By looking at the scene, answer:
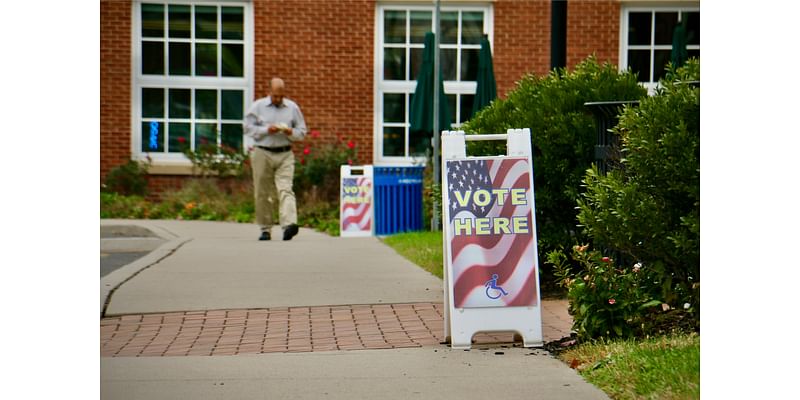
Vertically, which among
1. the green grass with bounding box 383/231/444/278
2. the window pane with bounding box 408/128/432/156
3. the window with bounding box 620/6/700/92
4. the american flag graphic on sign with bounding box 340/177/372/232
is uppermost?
the window with bounding box 620/6/700/92

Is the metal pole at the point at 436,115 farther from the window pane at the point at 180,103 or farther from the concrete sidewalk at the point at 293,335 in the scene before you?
the window pane at the point at 180,103

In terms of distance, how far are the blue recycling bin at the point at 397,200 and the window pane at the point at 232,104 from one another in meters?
4.38

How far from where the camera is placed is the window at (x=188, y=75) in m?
19.1

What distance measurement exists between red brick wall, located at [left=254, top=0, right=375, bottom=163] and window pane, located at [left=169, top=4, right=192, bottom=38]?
45.6 inches

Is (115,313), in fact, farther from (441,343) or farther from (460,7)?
(460,7)

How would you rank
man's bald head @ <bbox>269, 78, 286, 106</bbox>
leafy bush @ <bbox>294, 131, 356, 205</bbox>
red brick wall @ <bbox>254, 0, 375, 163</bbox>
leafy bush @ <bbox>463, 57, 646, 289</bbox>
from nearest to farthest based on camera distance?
leafy bush @ <bbox>463, 57, 646, 289</bbox>
man's bald head @ <bbox>269, 78, 286, 106</bbox>
leafy bush @ <bbox>294, 131, 356, 205</bbox>
red brick wall @ <bbox>254, 0, 375, 163</bbox>

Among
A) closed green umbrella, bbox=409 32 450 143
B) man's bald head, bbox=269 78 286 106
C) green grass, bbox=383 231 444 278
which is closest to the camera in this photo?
green grass, bbox=383 231 444 278

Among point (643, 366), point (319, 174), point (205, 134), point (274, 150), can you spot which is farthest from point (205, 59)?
point (643, 366)

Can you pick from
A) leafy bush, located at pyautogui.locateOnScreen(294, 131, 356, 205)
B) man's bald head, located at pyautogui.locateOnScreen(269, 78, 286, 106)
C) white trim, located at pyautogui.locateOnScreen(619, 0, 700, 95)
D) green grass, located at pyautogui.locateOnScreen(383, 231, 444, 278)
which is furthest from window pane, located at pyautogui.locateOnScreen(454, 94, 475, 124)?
man's bald head, located at pyautogui.locateOnScreen(269, 78, 286, 106)

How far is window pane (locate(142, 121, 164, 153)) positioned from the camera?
1920 cm

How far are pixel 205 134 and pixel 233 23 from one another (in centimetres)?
188

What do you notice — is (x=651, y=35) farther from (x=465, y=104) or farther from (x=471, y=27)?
(x=465, y=104)

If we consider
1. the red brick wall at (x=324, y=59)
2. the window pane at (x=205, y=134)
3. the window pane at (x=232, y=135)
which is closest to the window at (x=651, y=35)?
the red brick wall at (x=324, y=59)

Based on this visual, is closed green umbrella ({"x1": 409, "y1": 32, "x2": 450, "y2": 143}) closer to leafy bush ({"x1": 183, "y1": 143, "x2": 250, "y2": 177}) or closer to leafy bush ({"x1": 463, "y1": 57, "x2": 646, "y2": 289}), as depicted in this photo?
leafy bush ({"x1": 183, "y1": 143, "x2": 250, "y2": 177})
